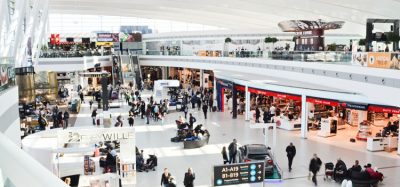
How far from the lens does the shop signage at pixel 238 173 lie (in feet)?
29.1

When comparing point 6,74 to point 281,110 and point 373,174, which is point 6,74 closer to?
point 373,174

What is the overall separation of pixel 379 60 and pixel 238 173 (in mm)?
7448

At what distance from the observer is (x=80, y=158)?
1455cm

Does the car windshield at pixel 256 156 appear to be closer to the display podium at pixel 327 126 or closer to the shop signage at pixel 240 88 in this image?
the display podium at pixel 327 126

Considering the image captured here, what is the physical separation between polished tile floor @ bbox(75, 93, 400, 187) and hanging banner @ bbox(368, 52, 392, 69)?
133 inches

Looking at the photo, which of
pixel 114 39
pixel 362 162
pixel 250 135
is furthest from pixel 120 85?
pixel 362 162

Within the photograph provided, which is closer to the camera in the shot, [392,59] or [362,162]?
[392,59]

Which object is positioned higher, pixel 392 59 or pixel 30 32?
pixel 30 32

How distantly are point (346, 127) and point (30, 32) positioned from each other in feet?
68.3

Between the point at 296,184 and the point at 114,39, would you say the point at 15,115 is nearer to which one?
the point at 296,184

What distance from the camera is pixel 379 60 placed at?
13867 millimetres

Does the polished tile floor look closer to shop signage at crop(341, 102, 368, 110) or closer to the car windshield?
the car windshield

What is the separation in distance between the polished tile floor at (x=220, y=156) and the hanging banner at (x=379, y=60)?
11.1 feet

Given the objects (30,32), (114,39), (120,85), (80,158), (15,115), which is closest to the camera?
(15,115)
